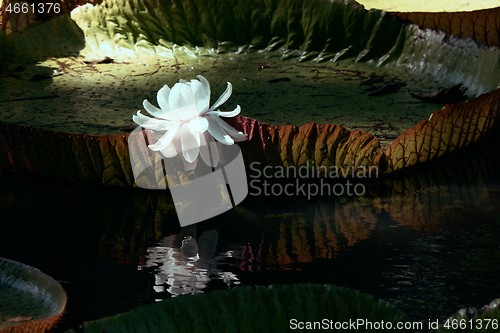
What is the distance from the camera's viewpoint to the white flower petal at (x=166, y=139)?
3.59 ft

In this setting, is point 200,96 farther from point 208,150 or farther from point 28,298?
point 28,298

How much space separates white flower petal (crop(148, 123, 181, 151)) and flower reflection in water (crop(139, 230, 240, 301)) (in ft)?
0.76

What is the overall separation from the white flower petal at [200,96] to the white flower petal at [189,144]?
0.06m

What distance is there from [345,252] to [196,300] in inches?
17.8

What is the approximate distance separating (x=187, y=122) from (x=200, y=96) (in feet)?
0.26

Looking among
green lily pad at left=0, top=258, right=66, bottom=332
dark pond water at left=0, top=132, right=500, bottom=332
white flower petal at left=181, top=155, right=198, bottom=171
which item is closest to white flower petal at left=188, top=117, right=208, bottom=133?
white flower petal at left=181, top=155, right=198, bottom=171

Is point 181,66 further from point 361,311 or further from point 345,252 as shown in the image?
point 361,311

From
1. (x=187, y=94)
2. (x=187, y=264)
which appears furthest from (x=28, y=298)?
(x=187, y=94)

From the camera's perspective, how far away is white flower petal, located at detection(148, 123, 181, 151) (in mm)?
1095

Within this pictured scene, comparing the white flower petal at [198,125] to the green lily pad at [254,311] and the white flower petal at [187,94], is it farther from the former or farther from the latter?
the green lily pad at [254,311]

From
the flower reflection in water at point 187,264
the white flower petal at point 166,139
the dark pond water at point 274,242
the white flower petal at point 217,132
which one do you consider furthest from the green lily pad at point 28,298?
the white flower petal at point 217,132

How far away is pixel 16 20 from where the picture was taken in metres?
2.12

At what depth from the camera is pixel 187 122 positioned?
→ 1.11m

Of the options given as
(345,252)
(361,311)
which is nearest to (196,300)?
(361,311)
